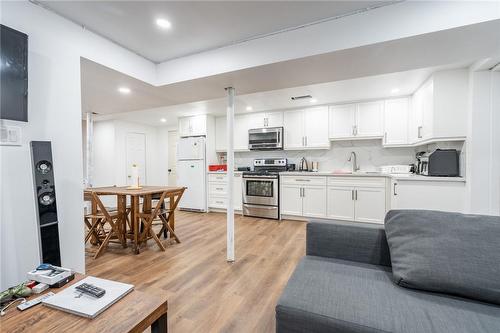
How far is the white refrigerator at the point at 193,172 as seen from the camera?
527 cm

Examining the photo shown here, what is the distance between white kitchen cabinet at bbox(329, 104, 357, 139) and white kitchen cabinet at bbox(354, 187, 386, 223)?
1120 millimetres

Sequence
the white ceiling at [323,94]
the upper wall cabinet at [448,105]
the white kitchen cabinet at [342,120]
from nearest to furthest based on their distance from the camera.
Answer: the upper wall cabinet at [448,105] < the white ceiling at [323,94] < the white kitchen cabinet at [342,120]

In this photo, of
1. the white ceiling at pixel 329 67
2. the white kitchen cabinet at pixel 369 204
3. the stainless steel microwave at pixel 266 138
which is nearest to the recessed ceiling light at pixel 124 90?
the white ceiling at pixel 329 67

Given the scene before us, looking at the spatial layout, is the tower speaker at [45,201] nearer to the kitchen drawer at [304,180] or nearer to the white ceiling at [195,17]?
the white ceiling at [195,17]

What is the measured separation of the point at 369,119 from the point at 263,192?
2.44 meters

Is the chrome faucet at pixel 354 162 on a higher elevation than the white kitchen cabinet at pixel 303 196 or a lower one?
higher

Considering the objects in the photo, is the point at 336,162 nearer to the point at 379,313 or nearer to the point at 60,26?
the point at 379,313

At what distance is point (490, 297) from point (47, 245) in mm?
2555

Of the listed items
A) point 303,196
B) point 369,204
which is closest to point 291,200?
point 303,196

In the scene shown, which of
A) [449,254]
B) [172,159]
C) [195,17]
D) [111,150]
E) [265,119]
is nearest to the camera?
[449,254]

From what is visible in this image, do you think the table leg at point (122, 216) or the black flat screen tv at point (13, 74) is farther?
the table leg at point (122, 216)

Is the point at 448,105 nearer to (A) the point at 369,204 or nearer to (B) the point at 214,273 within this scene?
(A) the point at 369,204

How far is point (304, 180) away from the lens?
170 inches

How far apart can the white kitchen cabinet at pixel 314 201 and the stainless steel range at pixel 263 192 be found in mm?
535
